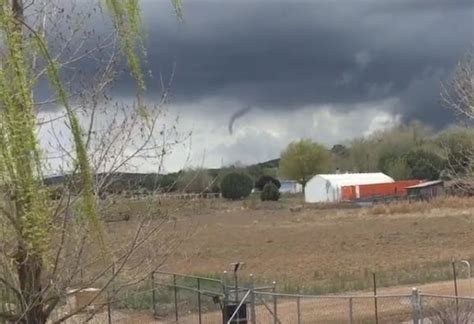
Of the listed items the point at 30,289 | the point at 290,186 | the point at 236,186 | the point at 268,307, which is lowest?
the point at 268,307

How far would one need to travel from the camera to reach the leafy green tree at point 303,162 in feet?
526

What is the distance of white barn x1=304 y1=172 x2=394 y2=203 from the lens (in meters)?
126

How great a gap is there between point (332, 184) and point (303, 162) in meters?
32.5

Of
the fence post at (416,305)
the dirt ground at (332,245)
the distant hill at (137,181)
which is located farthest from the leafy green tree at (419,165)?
the distant hill at (137,181)

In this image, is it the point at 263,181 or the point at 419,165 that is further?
the point at 263,181

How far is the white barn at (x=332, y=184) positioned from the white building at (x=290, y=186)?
34.5 meters

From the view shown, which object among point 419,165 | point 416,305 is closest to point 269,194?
point 419,165

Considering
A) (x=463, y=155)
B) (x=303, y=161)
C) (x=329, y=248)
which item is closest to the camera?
(x=463, y=155)

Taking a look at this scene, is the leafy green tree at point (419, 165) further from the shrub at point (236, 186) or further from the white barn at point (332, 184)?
the shrub at point (236, 186)

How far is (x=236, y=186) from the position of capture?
120 metres

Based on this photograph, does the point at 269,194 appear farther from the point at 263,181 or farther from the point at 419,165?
the point at 419,165

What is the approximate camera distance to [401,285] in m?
27.4

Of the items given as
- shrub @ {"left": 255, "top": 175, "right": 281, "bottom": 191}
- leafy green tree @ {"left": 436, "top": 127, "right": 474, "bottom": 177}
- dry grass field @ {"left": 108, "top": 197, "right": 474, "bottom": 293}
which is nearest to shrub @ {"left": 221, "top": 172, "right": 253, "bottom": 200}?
shrub @ {"left": 255, "top": 175, "right": 281, "bottom": 191}

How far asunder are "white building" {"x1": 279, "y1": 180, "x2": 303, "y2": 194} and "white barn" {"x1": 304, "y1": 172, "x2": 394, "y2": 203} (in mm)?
34467
